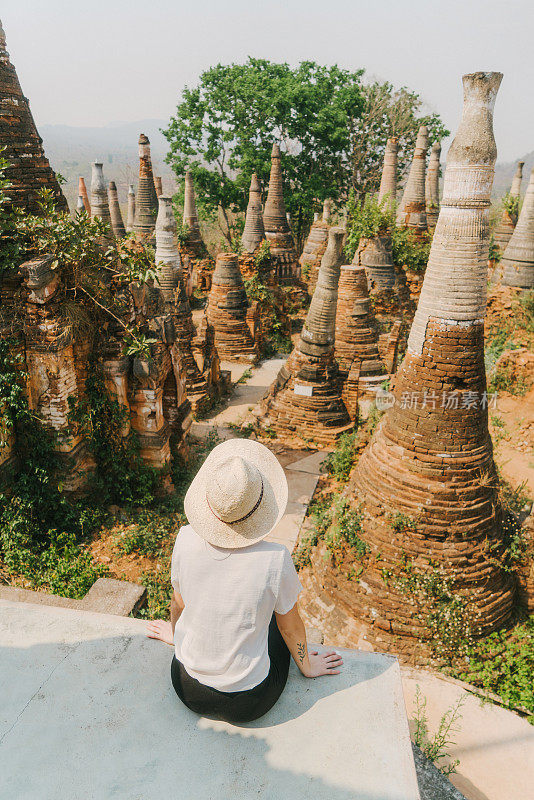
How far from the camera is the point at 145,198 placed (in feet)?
50.3

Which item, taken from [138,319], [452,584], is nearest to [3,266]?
[138,319]

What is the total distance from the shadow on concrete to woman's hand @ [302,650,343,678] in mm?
42

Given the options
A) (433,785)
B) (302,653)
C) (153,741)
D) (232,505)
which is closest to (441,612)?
(433,785)

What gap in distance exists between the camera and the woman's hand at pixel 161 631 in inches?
108

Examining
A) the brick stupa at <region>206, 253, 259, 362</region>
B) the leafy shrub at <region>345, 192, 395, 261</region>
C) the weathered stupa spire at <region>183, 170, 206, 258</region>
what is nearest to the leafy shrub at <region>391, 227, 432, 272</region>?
the leafy shrub at <region>345, 192, 395, 261</region>

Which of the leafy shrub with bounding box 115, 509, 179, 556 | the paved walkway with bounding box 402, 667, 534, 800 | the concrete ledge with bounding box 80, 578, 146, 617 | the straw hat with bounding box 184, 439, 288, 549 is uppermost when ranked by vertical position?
the straw hat with bounding box 184, 439, 288, 549

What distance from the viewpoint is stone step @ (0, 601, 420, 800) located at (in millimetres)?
2059

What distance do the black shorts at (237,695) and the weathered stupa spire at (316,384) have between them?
7.63m

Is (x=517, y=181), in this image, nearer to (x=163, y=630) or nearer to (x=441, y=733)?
(x=441, y=733)

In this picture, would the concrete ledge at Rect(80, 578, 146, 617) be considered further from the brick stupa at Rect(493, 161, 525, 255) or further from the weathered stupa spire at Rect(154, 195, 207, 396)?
the brick stupa at Rect(493, 161, 525, 255)

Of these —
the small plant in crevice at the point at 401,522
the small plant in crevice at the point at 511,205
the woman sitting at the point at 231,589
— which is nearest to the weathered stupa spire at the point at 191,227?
the small plant in crevice at the point at 511,205

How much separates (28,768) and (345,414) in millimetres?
8565

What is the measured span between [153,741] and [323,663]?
2.80 feet

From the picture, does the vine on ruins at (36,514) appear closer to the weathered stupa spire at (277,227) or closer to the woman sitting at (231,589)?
the woman sitting at (231,589)
